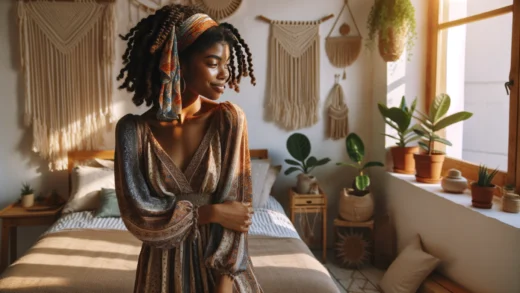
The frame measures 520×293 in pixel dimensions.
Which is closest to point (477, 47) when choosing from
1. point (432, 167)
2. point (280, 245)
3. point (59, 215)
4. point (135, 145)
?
point (432, 167)

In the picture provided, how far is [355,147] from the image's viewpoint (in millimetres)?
3734

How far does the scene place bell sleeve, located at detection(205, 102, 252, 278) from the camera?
1138 millimetres

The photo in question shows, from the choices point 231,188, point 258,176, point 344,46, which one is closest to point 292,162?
point 258,176

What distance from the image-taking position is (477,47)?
3.15 m

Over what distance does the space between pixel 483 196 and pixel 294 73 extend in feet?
6.35

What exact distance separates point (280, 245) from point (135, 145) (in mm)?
1734

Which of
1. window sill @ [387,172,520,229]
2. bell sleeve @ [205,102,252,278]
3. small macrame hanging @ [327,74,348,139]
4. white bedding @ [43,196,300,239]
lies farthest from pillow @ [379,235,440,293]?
bell sleeve @ [205,102,252,278]

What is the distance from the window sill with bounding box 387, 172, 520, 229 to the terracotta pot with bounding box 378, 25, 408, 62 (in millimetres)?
935

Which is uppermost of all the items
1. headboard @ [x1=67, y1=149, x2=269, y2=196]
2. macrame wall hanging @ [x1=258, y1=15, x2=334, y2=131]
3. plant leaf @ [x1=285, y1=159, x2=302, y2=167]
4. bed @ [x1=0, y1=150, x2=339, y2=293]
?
macrame wall hanging @ [x1=258, y1=15, x2=334, y2=131]

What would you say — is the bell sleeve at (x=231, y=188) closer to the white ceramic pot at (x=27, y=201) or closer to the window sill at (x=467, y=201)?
the window sill at (x=467, y=201)

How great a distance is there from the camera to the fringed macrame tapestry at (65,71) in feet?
12.0

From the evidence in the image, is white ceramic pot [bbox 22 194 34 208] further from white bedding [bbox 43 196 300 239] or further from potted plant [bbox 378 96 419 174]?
potted plant [bbox 378 96 419 174]

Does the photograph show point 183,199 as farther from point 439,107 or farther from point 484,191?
point 439,107

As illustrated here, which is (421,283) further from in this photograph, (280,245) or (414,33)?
(414,33)
